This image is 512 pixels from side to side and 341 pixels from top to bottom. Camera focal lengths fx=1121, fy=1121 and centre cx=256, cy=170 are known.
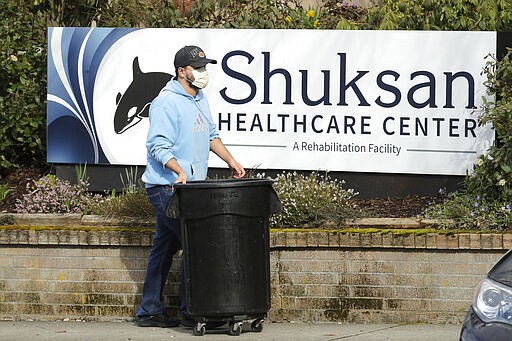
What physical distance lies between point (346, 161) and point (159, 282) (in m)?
2.38

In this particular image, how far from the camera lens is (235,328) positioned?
25.8 feet

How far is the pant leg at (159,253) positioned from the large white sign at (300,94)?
2005mm

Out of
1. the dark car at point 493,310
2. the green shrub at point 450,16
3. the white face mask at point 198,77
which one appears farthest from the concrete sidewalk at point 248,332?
the green shrub at point 450,16

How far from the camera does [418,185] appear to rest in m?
9.77

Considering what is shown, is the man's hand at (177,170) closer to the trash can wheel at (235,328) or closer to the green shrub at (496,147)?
the trash can wheel at (235,328)

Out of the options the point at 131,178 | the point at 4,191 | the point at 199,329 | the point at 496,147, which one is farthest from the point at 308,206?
the point at 4,191

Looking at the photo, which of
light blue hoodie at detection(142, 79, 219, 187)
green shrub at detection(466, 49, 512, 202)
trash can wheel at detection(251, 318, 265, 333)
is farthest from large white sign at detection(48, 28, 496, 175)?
trash can wheel at detection(251, 318, 265, 333)

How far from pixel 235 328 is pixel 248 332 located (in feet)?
0.92

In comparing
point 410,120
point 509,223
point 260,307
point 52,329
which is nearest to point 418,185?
point 410,120

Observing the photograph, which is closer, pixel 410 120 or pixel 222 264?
pixel 222 264

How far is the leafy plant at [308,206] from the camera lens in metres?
8.73

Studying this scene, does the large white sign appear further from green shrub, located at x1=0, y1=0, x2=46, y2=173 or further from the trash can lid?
the trash can lid

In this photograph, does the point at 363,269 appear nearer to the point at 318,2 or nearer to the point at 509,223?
the point at 509,223

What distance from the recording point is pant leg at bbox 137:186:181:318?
788 cm
